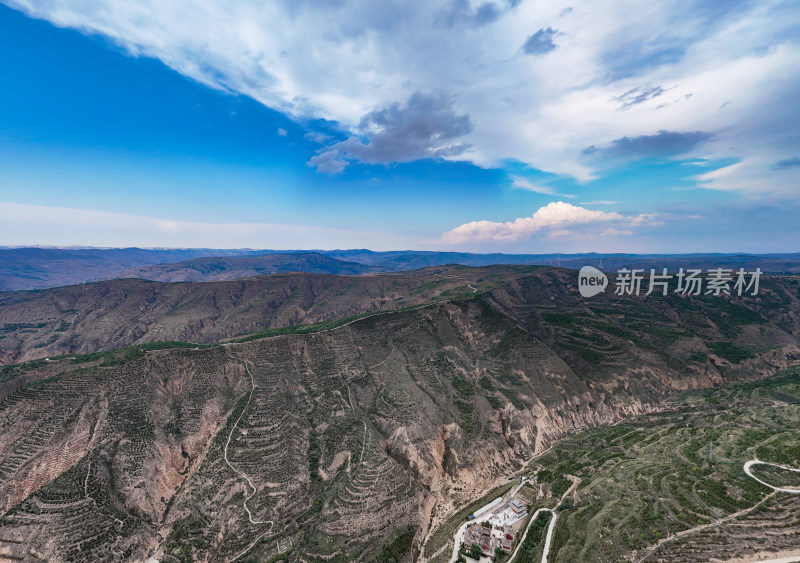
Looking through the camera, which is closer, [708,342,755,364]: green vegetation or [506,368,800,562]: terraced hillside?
[506,368,800,562]: terraced hillside

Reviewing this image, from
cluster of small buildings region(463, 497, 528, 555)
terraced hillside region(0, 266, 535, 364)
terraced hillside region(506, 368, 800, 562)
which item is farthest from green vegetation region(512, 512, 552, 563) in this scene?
terraced hillside region(0, 266, 535, 364)

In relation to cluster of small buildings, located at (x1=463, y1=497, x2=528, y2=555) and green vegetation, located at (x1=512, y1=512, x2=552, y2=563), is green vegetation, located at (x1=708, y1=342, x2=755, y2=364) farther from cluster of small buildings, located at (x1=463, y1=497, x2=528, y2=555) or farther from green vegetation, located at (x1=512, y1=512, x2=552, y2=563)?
green vegetation, located at (x1=512, y1=512, x2=552, y2=563)

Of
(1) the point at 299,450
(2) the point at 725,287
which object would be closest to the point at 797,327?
(2) the point at 725,287

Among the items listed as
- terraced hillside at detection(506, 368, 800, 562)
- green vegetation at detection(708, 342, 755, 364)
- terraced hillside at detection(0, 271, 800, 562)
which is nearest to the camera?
terraced hillside at detection(506, 368, 800, 562)

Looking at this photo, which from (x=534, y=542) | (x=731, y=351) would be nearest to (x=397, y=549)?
(x=534, y=542)

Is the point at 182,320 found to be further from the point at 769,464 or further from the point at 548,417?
the point at 769,464

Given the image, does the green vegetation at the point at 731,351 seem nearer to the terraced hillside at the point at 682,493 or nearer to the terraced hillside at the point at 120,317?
the terraced hillside at the point at 682,493

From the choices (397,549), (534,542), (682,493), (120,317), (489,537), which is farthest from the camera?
(120,317)

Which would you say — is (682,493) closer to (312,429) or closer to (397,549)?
(397,549)

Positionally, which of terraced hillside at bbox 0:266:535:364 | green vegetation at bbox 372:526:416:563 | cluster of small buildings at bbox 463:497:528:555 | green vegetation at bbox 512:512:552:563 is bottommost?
green vegetation at bbox 372:526:416:563
